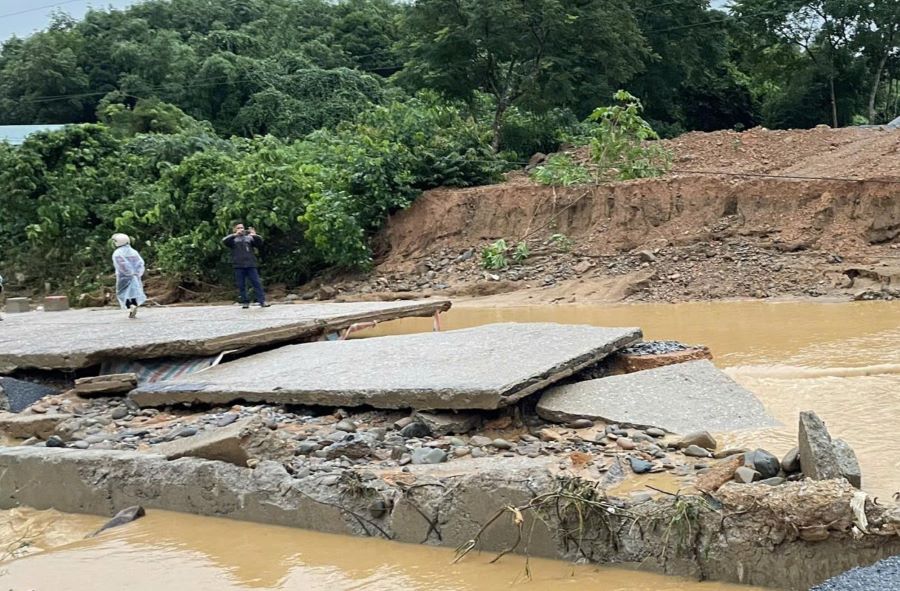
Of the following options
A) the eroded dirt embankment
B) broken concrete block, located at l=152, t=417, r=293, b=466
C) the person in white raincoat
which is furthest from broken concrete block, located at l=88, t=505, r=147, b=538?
the eroded dirt embankment

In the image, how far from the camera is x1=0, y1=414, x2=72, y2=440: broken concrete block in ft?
25.1

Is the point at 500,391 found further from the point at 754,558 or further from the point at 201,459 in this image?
the point at 754,558

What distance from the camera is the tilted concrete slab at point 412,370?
Answer: 652 cm

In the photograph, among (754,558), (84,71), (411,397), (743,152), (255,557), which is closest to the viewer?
(754,558)

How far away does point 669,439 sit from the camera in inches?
233

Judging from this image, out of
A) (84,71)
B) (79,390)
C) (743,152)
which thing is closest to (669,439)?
(79,390)

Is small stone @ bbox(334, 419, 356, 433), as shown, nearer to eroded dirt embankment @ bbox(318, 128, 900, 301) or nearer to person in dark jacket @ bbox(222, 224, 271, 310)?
person in dark jacket @ bbox(222, 224, 271, 310)

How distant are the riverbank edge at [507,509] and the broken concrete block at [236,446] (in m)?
0.11

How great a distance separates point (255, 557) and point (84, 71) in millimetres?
44371

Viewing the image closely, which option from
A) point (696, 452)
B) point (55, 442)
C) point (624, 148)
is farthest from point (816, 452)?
point (624, 148)

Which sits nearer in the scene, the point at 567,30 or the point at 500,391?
the point at 500,391

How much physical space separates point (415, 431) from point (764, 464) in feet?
8.24

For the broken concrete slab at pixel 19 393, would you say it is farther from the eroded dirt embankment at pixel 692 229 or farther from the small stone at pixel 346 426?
the eroded dirt embankment at pixel 692 229

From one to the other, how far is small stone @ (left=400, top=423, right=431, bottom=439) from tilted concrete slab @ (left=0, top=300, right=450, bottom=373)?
126 inches
